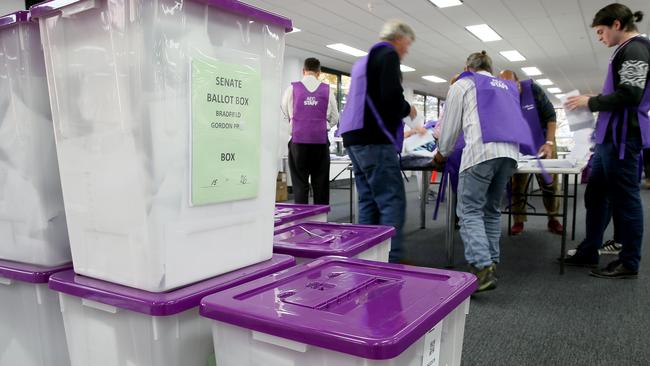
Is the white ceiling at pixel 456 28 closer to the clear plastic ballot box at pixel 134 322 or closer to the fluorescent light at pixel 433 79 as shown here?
the fluorescent light at pixel 433 79

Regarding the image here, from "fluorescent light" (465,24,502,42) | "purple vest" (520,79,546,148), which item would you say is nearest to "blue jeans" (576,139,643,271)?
"purple vest" (520,79,546,148)

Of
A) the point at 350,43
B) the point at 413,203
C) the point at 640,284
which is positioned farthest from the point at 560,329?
the point at 350,43

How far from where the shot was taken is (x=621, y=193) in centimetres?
213

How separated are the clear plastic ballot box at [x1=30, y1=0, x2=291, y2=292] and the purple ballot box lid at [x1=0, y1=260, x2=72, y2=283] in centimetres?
8

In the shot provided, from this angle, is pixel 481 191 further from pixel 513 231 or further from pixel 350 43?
pixel 350 43

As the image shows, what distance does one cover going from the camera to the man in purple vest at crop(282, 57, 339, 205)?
3.16 meters

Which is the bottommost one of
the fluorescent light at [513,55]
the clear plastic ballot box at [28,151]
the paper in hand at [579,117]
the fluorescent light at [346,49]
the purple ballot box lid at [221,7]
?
the clear plastic ballot box at [28,151]

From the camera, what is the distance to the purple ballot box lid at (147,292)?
57cm

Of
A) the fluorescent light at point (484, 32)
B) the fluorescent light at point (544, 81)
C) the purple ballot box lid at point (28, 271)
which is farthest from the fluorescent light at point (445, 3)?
the fluorescent light at point (544, 81)

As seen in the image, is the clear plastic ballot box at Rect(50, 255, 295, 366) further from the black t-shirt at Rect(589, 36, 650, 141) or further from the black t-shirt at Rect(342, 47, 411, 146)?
the black t-shirt at Rect(589, 36, 650, 141)

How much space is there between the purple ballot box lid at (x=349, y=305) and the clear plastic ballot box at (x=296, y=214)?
516 millimetres

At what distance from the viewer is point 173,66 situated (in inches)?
22.5

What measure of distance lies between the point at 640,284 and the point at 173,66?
8.22 ft

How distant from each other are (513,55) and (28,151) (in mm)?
8692
